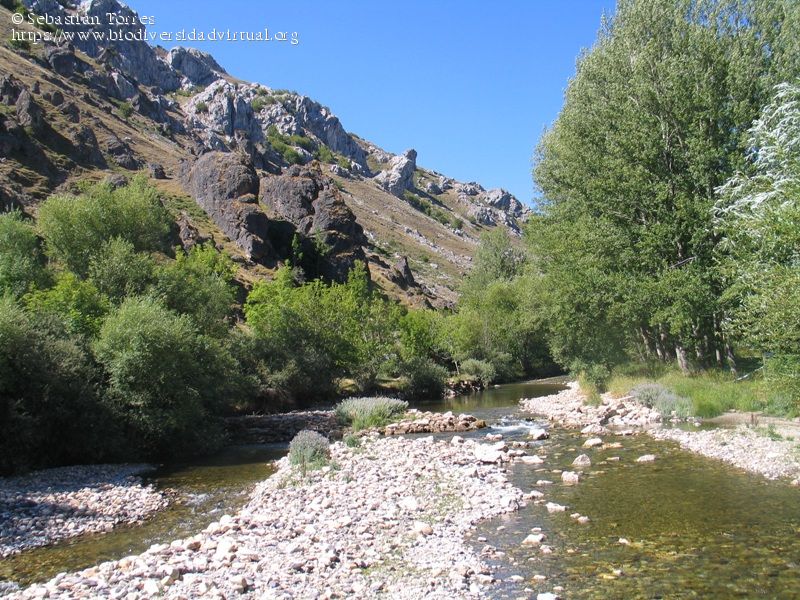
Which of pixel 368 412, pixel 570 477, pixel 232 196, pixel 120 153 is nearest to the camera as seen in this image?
pixel 570 477

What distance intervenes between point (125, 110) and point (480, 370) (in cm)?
11363

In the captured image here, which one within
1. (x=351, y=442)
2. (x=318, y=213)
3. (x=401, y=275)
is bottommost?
(x=351, y=442)

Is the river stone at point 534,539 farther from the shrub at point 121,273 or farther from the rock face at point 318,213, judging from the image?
the rock face at point 318,213

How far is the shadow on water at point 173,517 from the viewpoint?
12016 millimetres

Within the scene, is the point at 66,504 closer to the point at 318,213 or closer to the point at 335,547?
the point at 335,547

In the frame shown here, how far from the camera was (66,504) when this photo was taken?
16.4 metres

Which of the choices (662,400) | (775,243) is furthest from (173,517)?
(662,400)

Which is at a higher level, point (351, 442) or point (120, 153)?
point (120, 153)

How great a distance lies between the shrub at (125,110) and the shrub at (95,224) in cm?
9146

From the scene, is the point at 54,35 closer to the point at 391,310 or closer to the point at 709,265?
the point at 391,310

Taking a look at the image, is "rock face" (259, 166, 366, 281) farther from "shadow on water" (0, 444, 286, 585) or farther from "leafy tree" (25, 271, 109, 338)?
"shadow on water" (0, 444, 286, 585)

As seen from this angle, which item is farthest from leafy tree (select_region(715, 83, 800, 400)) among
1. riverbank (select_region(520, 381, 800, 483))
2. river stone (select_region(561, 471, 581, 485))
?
river stone (select_region(561, 471, 581, 485))

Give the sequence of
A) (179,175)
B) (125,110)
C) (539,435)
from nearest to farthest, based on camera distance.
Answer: (539,435)
(179,175)
(125,110)

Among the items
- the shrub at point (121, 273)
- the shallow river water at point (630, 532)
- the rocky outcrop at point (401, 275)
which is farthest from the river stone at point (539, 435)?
the rocky outcrop at point (401, 275)
